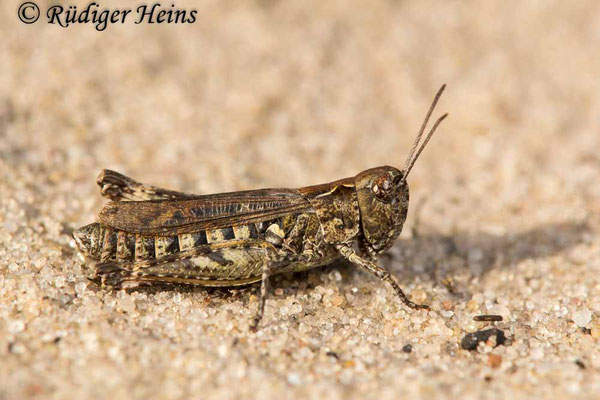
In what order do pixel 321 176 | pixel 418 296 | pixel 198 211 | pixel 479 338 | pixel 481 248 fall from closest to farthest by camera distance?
pixel 479 338, pixel 198 211, pixel 418 296, pixel 481 248, pixel 321 176

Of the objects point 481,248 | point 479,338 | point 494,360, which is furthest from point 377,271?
point 481,248

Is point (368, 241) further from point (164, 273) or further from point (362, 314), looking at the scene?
point (164, 273)

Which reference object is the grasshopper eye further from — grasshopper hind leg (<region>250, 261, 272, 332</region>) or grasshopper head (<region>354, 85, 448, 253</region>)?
grasshopper hind leg (<region>250, 261, 272, 332</region>)

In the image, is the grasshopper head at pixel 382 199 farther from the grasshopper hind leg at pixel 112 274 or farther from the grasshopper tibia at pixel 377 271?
the grasshopper hind leg at pixel 112 274

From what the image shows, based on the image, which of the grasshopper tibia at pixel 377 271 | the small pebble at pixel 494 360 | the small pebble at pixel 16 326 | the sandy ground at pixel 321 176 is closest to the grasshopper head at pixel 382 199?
the grasshopper tibia at pixel 377 271

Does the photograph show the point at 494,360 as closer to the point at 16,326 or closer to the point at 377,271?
the point at 377,271

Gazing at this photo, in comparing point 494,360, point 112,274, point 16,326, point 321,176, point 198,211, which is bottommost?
point 494,360
